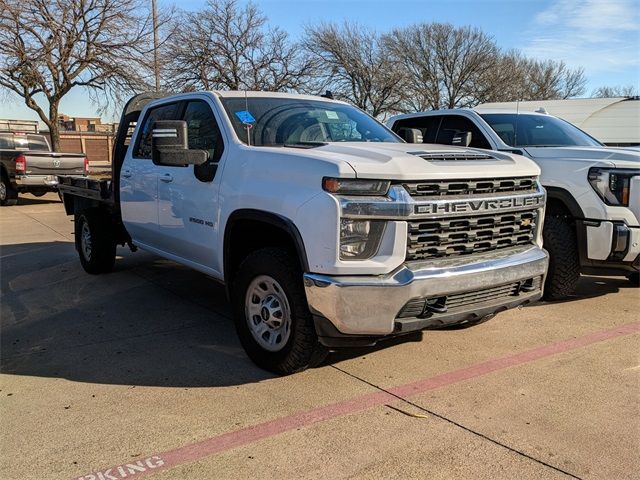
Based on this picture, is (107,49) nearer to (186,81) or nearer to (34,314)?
(186,81)

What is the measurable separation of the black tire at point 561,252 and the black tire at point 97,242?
5029 millimetres

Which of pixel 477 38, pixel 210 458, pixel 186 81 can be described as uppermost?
pixel 477 38

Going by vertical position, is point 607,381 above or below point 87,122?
below

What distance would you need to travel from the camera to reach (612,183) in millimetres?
5430

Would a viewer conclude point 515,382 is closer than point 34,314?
Yes

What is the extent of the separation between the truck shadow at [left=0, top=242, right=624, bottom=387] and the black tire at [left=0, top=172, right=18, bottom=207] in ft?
30.8

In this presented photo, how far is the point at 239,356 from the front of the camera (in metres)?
4.43

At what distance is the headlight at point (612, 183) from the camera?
5.37 m

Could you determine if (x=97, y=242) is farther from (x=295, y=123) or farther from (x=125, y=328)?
(x=295, y=123)

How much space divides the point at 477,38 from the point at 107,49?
25.7 meters

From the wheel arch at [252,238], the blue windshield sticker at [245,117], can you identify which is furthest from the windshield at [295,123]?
the wheel arch at [252,238]

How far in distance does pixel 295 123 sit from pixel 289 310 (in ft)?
5.83

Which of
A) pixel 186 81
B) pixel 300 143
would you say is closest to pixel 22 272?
pixel 300 143

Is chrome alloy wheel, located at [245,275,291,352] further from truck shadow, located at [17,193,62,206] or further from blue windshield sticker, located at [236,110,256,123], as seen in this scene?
truck shadow, located at [17,193,62,206]
